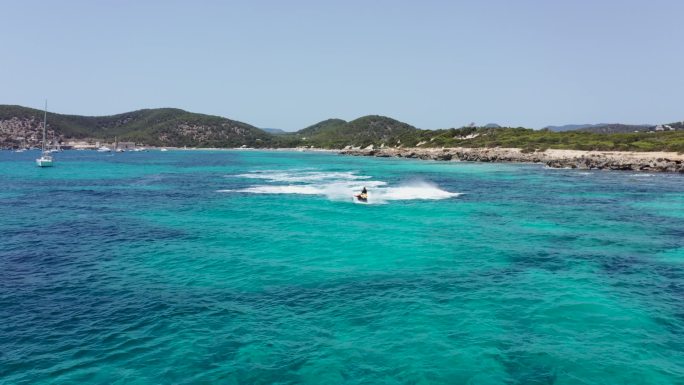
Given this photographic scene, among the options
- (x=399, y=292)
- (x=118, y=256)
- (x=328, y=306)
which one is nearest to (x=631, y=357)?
(x=399, y=292)

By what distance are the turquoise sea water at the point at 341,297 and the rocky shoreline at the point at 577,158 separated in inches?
2383

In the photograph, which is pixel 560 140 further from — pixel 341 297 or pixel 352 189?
pixel 341 297

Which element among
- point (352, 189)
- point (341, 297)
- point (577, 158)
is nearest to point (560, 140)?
point (577, 158)

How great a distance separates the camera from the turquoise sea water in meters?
15.9

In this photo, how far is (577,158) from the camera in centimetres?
11206

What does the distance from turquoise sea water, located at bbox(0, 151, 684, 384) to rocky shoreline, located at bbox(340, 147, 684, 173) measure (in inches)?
2383

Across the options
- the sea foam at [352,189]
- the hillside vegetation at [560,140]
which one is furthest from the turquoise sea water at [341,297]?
the hillside vegetation at [560,140]

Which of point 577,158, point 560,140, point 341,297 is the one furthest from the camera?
point 560,140

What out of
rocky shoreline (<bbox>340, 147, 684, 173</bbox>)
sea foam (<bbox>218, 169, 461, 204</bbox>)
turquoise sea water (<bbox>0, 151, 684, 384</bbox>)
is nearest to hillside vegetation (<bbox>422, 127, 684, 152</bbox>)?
rocky shoreline (<bbox>340, 147, 684, 173</bbox>)

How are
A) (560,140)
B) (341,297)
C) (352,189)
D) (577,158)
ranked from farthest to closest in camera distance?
(560,140), (577,158), (352,189), (341,297)

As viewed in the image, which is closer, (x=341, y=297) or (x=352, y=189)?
(x=341, y=297)

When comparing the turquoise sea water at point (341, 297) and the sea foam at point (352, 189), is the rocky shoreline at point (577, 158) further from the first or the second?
the turquoise sea water at point (341, 297)

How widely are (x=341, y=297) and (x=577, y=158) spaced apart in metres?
107

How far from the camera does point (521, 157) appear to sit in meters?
132
